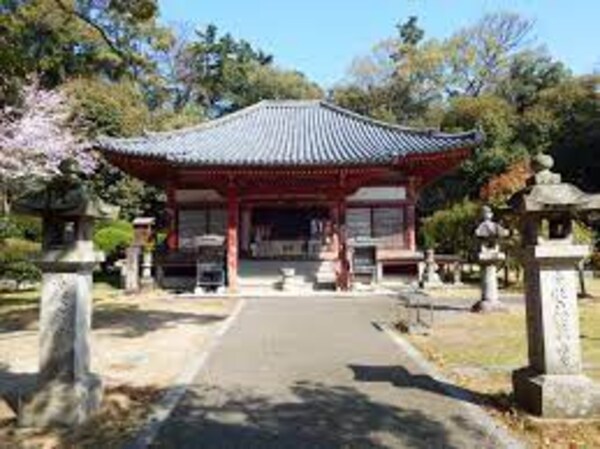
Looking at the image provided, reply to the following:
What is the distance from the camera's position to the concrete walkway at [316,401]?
6.46 meters

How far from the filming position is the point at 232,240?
74.3ft

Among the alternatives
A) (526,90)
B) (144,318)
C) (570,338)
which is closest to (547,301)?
(570,338)

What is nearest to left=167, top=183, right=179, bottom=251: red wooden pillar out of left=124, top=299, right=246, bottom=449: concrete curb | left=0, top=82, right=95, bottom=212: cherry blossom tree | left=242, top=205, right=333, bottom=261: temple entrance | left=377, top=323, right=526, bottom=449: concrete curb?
left=242, top=205, right=333, bottom=261: temple entrance

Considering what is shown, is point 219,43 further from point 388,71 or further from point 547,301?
point 547,301

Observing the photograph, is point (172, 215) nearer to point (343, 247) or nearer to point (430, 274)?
point (343, 247)

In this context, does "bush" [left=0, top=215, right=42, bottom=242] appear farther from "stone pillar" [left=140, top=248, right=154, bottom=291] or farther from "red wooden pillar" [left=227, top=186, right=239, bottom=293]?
"red wooden pillar" [left=227, top=186, right=239, bottom=293]

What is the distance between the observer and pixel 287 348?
11.4 metres

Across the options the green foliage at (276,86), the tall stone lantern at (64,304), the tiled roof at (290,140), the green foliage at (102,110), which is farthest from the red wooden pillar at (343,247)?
the green foliage at (276,86)

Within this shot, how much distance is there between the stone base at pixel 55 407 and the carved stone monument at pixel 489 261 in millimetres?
10619

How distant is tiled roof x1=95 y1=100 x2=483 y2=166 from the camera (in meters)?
22.5

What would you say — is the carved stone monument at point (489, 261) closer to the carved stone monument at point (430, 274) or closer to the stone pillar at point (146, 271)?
the carved stone monument at point (430, 274)

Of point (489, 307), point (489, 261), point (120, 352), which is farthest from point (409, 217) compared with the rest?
point (120, 352)

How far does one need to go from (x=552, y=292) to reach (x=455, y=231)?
21121 mm

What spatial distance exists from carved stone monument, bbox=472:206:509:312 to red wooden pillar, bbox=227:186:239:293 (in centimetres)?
845
